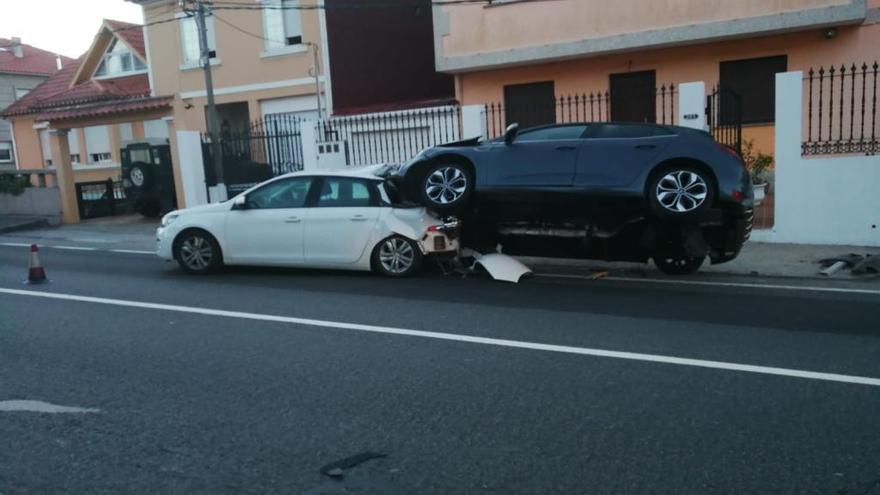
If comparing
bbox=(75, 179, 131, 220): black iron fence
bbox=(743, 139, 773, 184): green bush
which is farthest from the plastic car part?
bbox=(75, 179, 131, 220): black iron fence

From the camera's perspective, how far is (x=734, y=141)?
46.9ft

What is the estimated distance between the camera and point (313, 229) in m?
10.3

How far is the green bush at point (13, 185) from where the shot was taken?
69.8ft

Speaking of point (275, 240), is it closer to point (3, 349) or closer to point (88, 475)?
point (3, 349)

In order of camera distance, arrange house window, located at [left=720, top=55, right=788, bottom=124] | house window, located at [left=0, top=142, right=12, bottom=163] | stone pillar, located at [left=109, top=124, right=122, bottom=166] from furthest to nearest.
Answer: house window, located at [left=0, top=142, right=12, bottom=163] < stone pillar, located at [left=109, top=124, right=122, bottom=166] < house window, located at [left=720, top=55, right=788, bottom=124]

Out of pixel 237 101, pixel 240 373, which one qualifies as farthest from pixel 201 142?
pixel 240 373

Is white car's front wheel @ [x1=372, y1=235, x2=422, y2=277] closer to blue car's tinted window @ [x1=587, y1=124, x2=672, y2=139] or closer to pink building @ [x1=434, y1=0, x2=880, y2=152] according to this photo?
blue car's tinted window @ [x1=587, y1=124, x2=672, y2=139]

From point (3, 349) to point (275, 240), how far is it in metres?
4.11

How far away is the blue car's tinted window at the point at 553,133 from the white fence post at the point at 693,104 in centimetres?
391

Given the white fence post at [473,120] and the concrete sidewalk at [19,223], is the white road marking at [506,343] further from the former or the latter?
the concrete sidewalk at [19,223]

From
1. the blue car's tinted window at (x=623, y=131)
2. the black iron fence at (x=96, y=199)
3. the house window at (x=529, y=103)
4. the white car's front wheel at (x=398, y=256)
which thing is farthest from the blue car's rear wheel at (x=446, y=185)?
the black iron fence at (x=96, y=199)

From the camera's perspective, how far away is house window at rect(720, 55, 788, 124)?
16.5 m

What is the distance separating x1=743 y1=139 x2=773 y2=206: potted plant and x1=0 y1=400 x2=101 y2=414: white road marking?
1100cm

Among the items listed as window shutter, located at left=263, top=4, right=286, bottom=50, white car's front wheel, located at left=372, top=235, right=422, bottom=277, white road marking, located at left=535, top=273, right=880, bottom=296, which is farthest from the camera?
window shutter, located at left=263, top=4, right=286, bottom=50
